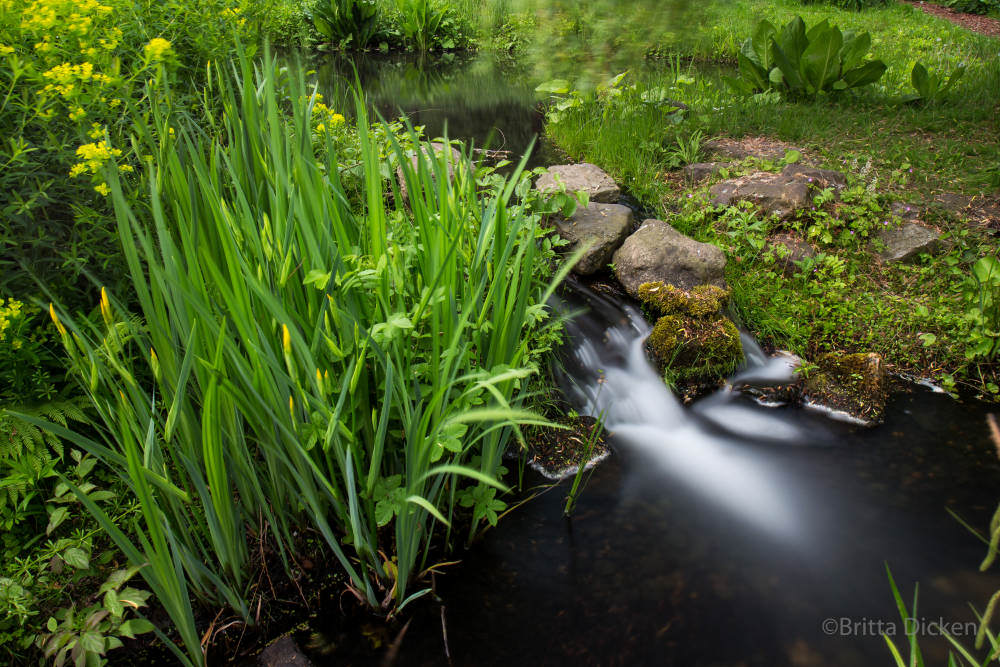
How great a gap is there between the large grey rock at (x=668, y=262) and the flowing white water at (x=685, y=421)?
276 mm

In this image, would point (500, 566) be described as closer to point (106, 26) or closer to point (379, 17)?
point (106, 26)

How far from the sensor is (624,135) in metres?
5.46

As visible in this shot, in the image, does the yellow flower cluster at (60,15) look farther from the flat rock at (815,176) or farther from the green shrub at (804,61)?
the green shrub at (804,61)

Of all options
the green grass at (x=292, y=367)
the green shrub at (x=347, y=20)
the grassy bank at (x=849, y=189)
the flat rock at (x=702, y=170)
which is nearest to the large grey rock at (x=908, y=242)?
the grassy bank at (x=849, y=189)

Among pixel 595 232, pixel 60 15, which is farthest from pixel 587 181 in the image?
pixel 60 15

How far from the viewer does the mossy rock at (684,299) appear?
3451 mm

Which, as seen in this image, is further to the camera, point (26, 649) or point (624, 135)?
point (624, 135)

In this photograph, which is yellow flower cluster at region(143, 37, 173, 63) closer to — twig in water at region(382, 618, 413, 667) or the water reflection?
twig in water at region(382, 618, 413, 667)

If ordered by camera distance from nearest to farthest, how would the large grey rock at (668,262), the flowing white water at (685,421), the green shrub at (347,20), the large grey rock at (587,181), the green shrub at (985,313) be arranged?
the flowing white water at (685,421), the green shrub at (985,313), the large grey rock at (668,262), the large grey rock at (587,181), the green shrub at (347,20)

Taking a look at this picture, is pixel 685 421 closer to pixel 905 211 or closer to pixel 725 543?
pixel 725 543

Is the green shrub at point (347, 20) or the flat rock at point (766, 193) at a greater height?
the green shrub at point (347, 20)

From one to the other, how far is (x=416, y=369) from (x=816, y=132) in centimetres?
502

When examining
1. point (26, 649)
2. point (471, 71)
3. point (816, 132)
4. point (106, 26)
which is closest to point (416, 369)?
point (26, 649)

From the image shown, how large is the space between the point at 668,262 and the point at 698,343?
68 cm
